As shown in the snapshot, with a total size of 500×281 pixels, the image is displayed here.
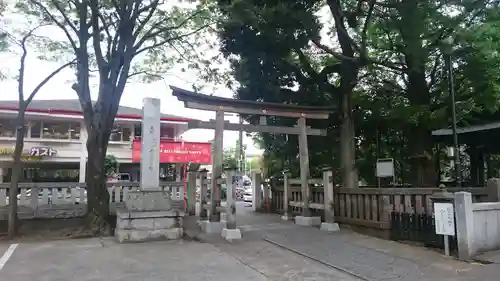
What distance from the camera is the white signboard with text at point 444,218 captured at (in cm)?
723

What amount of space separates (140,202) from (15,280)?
3498 mm

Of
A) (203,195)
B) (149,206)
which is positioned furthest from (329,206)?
(149,206)

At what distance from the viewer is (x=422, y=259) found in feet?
23.2

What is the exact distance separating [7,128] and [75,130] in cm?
379

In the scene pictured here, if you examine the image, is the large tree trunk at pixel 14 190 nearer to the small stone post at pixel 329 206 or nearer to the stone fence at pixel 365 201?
the stone fence at pixel 365 201

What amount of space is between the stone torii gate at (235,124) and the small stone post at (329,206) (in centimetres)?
81

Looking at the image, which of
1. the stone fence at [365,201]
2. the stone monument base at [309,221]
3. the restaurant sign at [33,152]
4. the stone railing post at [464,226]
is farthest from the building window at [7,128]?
the stone railing post at [464,226]

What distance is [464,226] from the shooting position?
7.02m

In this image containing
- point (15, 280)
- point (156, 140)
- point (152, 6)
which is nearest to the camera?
point (15, 280)

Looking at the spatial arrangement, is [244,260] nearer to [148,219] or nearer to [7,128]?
[148,219]

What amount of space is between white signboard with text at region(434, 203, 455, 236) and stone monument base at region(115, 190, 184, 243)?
567 cm

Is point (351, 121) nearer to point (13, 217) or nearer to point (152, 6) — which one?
point (152, 6)

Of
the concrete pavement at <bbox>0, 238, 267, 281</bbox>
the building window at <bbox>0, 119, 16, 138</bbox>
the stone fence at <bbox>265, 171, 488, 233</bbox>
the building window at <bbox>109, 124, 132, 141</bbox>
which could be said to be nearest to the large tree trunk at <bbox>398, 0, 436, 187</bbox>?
the stone fence at <bbox>265, 171, 488, 233</bbox>

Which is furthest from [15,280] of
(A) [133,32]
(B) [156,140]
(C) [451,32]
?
(C) [451,32]
